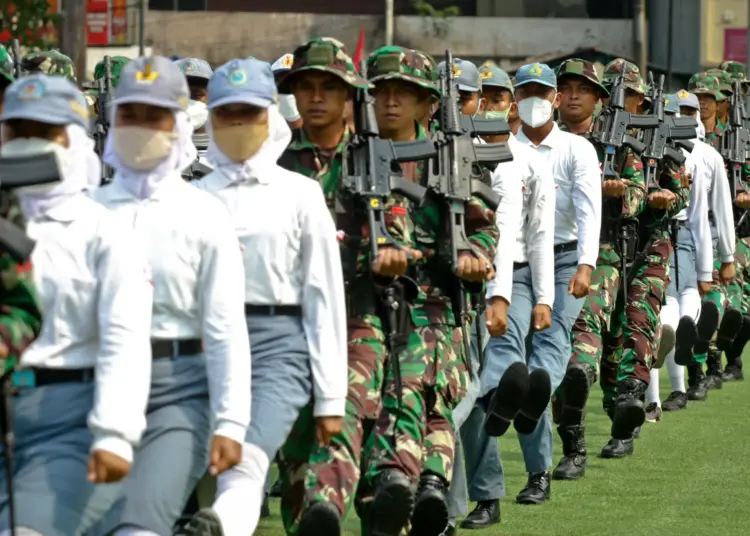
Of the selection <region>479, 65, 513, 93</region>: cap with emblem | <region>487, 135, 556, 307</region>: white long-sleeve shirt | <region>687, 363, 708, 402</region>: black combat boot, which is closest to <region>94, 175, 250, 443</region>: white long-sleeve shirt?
<region>487, 135, 556, 307</region>: white long-sleeve shirt

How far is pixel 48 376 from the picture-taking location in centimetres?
671

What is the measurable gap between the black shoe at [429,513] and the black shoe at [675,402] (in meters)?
7.71

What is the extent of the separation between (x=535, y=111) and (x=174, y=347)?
6.16 metres

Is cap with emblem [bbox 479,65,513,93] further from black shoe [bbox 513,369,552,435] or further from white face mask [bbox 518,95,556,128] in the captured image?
black shoe [bbox 513,369,552,435]

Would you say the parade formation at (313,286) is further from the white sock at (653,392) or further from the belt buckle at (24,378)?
the white sock at (653,392)

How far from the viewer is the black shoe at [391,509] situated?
Answer: 858 centimetres

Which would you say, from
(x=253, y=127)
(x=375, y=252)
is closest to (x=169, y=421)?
(x=253, y=127)

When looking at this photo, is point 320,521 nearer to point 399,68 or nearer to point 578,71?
point 399,68

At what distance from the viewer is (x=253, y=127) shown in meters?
8.37

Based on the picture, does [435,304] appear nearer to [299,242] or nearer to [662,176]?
[299,242]

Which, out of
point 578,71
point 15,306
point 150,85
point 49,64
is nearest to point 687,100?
point 578,71

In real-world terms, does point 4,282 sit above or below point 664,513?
above

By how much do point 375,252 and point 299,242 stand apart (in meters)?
0.96

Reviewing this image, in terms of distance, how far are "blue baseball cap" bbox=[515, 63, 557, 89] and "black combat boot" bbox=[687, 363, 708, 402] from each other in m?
4.91
